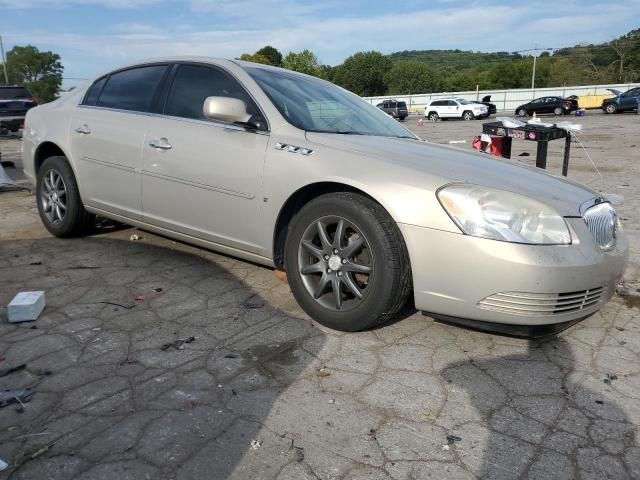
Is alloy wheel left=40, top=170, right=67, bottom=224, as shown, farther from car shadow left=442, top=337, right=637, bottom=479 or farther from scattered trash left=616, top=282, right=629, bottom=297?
scattered trash left=616, top=282, right=629, bottom=297

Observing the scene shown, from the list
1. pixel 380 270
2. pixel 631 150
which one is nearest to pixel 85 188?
pixel 380 270

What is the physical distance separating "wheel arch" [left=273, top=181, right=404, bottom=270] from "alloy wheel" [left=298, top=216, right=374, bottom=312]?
198mm

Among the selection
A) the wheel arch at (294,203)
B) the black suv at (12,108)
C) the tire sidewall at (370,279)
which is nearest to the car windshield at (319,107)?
the wheel arch at (294,203)

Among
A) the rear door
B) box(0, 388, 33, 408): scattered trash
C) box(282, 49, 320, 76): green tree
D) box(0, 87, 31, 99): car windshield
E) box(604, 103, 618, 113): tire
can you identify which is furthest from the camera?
box(282, 49, 320, 76): green tree

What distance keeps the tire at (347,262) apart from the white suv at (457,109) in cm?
3592

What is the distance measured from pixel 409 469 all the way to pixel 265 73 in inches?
113

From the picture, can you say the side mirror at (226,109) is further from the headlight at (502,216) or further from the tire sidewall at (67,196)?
the tire sidewall at (67,196)

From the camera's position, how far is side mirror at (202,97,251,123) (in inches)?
128

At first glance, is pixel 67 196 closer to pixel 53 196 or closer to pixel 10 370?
pixel 53 196

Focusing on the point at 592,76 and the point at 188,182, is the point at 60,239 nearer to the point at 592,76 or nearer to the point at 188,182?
the point at 188,182

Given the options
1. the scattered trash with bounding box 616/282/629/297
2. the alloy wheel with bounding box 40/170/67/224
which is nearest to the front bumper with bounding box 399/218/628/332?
the scattered trash with bounding box 616/282/629/297

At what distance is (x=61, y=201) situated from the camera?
188 inches

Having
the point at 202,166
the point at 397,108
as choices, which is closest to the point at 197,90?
the point at 202,166

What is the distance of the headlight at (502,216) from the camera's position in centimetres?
259
